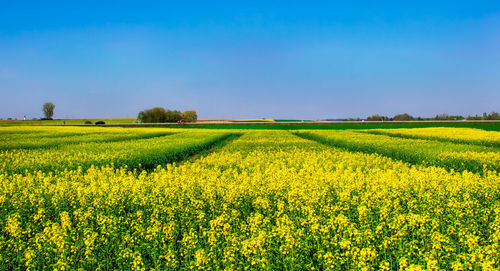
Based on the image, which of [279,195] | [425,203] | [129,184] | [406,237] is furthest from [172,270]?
[425,203]

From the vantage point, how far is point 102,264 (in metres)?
4.68

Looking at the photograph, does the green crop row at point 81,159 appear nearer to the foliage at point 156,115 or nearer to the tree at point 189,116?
the foliage at point 156,115

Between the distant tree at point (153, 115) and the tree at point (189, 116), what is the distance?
12350 mm

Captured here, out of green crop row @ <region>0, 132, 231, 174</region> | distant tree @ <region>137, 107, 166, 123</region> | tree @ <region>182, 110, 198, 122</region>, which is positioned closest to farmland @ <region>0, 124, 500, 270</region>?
green crop row @ <region>0, 132, 231, 174</region>

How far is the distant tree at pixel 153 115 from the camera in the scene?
419ft

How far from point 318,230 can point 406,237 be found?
68.0 inches

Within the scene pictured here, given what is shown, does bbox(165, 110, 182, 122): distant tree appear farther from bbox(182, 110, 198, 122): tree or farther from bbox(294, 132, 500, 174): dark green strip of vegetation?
bbox(294, 132, 500, 174): dark green strip of vegetation

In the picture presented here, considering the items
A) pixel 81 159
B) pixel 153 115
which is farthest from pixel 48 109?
pixel 81 159

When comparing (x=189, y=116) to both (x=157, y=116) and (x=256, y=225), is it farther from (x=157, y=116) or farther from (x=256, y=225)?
(x=256, y=225)

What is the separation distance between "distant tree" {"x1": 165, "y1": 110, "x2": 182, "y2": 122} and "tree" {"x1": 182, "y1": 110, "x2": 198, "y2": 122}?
4.29 metres

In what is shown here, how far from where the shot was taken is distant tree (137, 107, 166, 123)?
127625 mm

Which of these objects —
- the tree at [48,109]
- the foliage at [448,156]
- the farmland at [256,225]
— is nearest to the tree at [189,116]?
the tree at [48,109]

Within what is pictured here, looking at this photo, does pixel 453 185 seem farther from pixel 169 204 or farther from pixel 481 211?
pixel 169 204

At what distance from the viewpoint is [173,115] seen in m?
132
